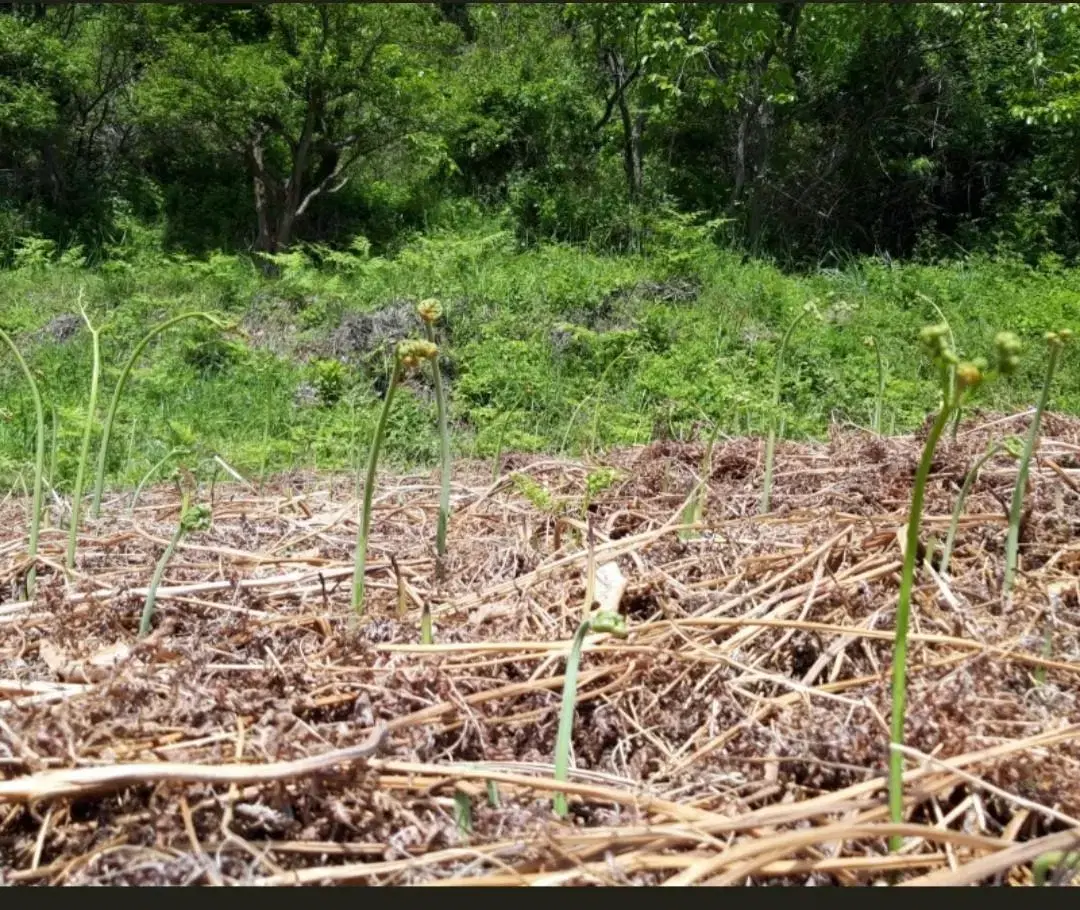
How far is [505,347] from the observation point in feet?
24.3

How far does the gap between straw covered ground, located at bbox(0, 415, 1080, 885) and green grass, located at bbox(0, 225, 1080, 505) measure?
1.84 m

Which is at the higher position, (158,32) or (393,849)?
(158,32)

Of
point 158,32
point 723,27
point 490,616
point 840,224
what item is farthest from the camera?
point 840,224

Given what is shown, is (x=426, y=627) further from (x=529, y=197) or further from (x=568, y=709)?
(x=529, y=197)

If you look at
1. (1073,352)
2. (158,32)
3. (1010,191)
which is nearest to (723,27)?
(1010,191)

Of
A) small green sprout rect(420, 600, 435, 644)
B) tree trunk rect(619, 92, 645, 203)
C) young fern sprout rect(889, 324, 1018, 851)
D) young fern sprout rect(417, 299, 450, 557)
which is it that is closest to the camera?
young fern sprout rect(889, 324, 1018, 851)

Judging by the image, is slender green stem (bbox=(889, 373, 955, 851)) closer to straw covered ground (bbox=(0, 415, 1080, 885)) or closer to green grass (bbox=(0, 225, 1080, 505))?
straw covered ground (bbox=(0, 415, 1080, 885))

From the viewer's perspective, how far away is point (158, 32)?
38.3ft

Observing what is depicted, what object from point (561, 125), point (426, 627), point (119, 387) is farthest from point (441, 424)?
point (561, 125)

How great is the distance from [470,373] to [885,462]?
16.5ft

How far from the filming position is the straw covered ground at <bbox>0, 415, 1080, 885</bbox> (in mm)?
936

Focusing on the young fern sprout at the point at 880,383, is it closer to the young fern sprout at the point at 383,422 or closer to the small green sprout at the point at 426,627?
the young fern sprout at the point at 383,422

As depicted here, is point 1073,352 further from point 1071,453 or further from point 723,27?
point 1071,453

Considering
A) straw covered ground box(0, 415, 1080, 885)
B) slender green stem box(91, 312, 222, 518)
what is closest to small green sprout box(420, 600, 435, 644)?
straw covered ground box(0, 415, 1080, 885)
